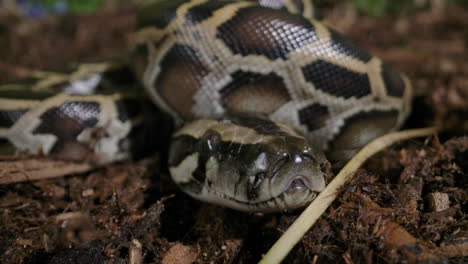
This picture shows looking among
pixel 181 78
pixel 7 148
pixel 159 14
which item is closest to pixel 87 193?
pixel 7 148

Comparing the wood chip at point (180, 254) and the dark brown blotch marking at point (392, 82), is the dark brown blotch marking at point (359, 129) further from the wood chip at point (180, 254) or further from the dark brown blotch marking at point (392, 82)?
the wood chip at point (180, 254)

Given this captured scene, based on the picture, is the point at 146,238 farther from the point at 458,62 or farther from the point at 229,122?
the point at 458,62

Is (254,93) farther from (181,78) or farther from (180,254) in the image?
(180,254)

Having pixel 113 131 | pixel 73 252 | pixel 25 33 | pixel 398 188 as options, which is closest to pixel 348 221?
pixel 398 188

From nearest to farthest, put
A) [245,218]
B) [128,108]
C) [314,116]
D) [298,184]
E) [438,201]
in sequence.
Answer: [298,184] < [438,201] < [245,218] < [314,116] < [128,108]

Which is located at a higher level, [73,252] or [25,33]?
[25,33]

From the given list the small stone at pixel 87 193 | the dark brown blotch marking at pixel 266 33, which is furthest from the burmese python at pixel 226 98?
the small stone at pixel 87 193

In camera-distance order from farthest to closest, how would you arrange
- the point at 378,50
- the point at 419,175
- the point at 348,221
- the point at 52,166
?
the point at 378,50 < the point at 52,166 < the point at 419,175 < the point at 348,221
